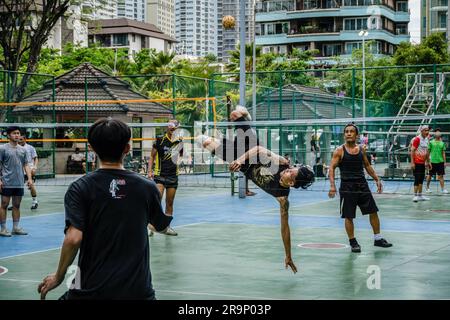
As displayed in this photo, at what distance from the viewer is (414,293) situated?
9.07 metres

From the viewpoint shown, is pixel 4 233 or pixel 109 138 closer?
pixel 109 138

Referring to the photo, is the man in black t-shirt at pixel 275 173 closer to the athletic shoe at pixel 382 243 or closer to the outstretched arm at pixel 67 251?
the athletic shoe at pixel 382 243

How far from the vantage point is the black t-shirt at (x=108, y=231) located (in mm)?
4695

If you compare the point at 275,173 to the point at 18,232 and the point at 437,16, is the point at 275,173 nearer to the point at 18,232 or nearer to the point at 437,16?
the point at 18,232

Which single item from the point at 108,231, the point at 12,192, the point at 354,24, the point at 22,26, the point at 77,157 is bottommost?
the point at 12,192

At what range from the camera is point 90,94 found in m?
35.7

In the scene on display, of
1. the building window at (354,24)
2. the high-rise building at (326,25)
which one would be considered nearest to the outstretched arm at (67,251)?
the high-rise building at (326,25)

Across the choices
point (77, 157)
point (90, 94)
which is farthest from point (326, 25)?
point (77, 157)

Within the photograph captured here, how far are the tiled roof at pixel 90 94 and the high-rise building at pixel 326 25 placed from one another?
52428 mm

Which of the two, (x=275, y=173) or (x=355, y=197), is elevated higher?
(x=275, y=173)

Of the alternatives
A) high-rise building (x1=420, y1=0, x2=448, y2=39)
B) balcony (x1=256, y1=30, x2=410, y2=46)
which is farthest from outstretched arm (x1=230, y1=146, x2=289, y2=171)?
high-rise building (x1=420, y1=0, x2=448, y2=39)

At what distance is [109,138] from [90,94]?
31602 mm
